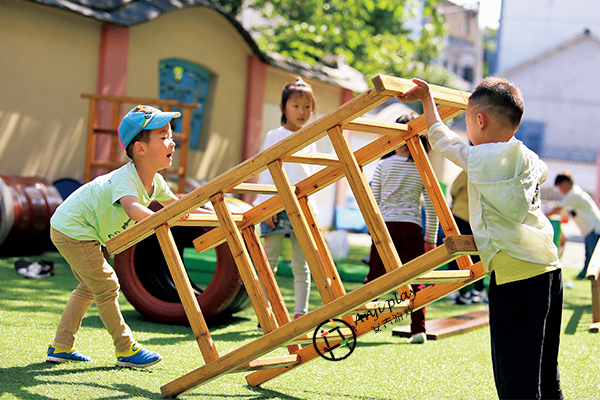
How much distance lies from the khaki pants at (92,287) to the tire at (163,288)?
1.06m

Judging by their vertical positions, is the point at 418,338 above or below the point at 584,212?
above

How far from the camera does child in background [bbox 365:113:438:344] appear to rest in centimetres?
413

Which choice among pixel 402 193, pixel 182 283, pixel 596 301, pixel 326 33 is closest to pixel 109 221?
pixel 182 283

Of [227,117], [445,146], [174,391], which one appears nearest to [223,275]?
[174,391]

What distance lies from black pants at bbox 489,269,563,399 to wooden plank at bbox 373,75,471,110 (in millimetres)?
738

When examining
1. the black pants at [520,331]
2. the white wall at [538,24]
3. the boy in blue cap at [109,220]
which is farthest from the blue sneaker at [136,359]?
the white wall at [538,24]

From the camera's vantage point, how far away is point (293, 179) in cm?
423

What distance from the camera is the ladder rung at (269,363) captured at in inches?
101

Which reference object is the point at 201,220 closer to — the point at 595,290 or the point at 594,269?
the point at 594,269

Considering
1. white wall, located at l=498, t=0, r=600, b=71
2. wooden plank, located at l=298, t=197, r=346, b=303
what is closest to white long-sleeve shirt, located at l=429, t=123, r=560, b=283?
wooden plank, located at l=298, t=197, r=346, b=303

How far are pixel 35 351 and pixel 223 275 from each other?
4.20 feet

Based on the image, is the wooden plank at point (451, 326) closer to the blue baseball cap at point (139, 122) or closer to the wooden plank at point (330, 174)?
the wooden plank at point (330, 174)

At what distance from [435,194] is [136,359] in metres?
1.63

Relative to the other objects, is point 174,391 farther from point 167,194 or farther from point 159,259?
point 159,259
